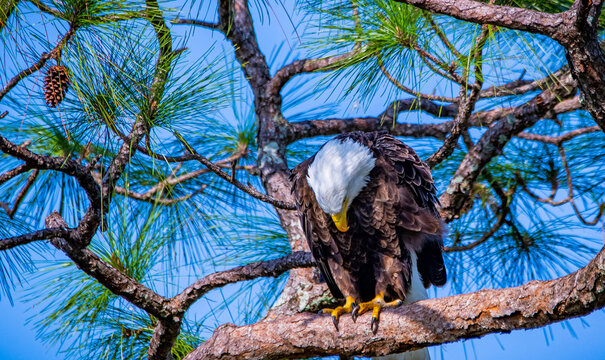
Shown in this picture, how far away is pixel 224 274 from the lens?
2.03 meters

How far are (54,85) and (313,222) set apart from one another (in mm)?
961

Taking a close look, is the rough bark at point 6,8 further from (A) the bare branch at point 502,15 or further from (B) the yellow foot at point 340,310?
(B) the yellow foot at point 340,310

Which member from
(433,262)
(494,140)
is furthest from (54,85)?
(494,140)

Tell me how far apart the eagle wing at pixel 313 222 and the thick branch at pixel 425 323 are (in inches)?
16.7

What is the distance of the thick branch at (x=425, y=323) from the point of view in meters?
1.28

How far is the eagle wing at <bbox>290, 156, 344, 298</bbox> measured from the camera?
7.09 ft

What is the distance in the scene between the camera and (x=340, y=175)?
197 centimetres

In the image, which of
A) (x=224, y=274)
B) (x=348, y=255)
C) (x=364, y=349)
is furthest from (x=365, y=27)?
(x=364, y=349)

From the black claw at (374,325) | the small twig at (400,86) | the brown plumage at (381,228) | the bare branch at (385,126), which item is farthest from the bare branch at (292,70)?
the black claw at (374,325)

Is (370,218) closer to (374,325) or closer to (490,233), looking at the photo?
(374,325)

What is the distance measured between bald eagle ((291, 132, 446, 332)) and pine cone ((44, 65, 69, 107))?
2.74 ft

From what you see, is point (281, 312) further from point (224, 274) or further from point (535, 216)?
point (535, 216)

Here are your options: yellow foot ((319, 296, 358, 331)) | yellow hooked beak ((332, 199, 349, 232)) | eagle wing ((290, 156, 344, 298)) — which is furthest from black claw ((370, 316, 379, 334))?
eagle wing ((290, 156, 344, 298))

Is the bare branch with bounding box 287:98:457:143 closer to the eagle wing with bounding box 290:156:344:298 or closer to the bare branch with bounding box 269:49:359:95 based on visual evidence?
the bare branch with bounding box 269:49:359:95
